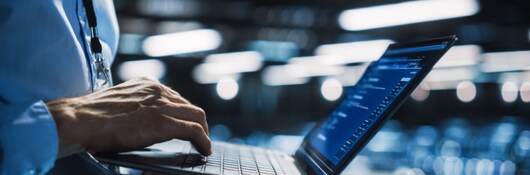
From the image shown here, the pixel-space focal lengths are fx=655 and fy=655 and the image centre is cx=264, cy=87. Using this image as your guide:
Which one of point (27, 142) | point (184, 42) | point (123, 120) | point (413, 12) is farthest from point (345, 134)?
point (184, 42)

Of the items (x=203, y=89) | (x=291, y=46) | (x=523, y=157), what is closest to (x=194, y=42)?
(x=291, y=46)

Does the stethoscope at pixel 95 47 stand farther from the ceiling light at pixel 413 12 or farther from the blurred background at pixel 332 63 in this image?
the ceiling light at pixel 413 12

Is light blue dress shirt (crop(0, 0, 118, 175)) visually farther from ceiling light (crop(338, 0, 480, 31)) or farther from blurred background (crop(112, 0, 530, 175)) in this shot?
ceiling light (crop(338, 0, 480, 31))

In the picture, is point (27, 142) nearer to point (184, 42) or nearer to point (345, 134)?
point (345, 134)

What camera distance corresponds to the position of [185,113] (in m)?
0.87

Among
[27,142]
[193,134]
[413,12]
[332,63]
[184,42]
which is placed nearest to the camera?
[27,142]

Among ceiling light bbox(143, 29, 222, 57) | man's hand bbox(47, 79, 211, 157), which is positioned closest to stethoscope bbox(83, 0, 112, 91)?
man's hand bbox(47, 79, 211, 157)

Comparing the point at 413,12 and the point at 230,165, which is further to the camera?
the point at 413,12

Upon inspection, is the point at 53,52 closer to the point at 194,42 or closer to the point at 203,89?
the point at 194,42

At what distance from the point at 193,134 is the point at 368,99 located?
38cm

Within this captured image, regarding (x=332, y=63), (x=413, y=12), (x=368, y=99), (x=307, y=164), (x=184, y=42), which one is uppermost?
(x=368, y=99)

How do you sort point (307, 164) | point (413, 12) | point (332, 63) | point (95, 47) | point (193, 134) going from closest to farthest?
1. point (193, 134)
2. point (95, 47)
3. point (307, 164)
4. point (413, 12)
5. point (332, 63)

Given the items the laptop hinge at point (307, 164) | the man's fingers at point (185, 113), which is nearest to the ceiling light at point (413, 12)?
the laptop hinge at point (307, 164)

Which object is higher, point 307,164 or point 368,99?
point 368,99
